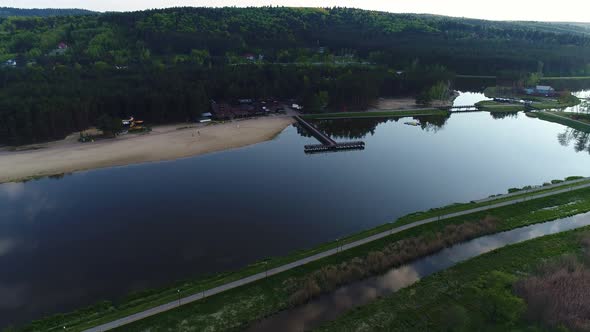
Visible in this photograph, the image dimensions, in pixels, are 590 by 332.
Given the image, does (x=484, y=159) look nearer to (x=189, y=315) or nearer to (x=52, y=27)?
(x=189, y=315)

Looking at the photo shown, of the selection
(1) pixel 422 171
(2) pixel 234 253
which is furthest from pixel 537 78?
(2) pixel 234 253

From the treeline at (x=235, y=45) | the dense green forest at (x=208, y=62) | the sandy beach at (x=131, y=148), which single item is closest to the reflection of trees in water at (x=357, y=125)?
the dense green forest at (x=208, y=62)

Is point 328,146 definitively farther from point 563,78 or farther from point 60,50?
point 563,78

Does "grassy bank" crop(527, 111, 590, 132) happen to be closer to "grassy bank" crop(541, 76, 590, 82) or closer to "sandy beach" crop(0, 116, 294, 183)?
"grassy bank" crop(541, 76, 590, 82)

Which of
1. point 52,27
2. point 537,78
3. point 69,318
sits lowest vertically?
point 69,318

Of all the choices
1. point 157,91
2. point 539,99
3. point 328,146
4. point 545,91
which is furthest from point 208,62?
point 545,91

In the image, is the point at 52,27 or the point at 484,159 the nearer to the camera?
the point at 484,159
